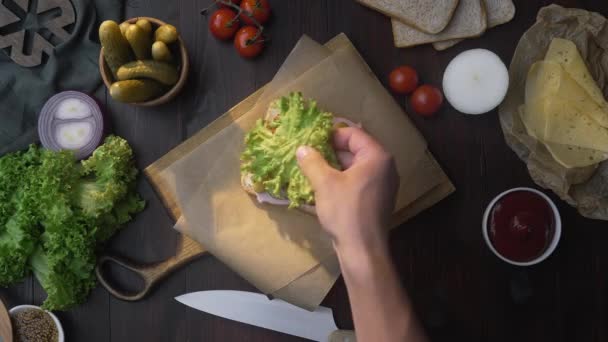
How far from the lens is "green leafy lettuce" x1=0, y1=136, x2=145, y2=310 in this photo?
1.76m

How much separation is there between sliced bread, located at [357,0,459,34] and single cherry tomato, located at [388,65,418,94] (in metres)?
0.17

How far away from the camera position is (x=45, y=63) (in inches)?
80.4

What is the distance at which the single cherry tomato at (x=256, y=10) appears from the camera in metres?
1.92

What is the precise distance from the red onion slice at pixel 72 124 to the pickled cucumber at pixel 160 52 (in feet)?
1.20

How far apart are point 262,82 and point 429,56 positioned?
67cm

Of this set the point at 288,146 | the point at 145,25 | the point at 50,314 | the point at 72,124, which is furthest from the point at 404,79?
the point at 50,314

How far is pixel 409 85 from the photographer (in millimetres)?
1927

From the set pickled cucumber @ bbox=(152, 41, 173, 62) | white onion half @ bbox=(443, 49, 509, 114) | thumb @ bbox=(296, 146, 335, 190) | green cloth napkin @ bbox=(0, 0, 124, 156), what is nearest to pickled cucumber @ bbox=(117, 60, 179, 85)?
pickled cucumber @ bbox=(152, 41, 173, 62)

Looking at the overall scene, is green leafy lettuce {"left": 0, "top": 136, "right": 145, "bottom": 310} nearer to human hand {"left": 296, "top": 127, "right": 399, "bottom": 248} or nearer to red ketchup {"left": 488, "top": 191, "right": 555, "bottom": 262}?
human hand {"left": 296, "top": 127, "right": 399, "bottom": 248}

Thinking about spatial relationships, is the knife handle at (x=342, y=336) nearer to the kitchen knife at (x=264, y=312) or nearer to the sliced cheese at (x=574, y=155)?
the kitchen knife at (x=264, y=312)

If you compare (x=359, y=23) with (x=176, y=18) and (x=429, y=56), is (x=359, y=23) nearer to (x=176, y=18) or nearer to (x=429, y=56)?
(x=429, y=56)

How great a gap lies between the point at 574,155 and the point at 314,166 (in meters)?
1.04

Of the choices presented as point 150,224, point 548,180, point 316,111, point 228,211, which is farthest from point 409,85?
point 150,224

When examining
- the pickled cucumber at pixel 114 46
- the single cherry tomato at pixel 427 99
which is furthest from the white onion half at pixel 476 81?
the pickled cucumber at pixel 114 46
